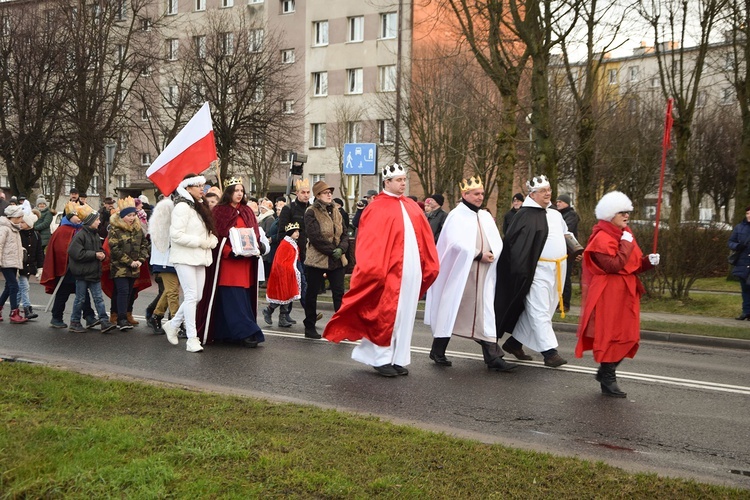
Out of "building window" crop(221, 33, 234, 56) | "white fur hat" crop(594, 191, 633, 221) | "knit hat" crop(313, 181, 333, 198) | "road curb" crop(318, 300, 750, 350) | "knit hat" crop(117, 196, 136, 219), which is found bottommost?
"road curb" crop(318, 300, 750, 350)

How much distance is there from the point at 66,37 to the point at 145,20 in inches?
155

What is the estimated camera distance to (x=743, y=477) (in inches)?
228

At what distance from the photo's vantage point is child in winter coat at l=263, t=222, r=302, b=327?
41.7ft

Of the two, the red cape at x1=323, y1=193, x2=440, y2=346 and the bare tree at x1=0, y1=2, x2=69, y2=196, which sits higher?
the bare tree at x1=0, y1=2, x2=69, y2=196

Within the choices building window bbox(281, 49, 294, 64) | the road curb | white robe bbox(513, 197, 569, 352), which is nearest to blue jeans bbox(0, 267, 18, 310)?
white robe bbox(513, 197, 569, 352)

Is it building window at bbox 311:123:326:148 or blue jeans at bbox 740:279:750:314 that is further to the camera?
building window at bbox 311:123:326:148

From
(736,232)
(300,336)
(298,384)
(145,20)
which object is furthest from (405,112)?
(298,384)

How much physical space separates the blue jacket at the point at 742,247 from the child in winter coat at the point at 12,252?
11294 mm

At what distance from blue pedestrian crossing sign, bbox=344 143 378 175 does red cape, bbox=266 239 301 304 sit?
10.1 metres

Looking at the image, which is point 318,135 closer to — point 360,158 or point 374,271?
point 360,158

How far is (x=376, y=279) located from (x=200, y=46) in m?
34.4

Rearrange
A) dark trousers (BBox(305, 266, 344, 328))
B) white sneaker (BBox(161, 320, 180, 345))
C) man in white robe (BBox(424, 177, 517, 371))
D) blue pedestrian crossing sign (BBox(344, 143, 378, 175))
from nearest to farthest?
man in white robe (BBox(424, 177, 517, 371)) < white sneaker (BBox(161, 320, 180, 345)) < dark trousers (BBox(305, 266, 344, 328)) < blue pedestrian crossing sign (BBox(344, 143, 378, 175))

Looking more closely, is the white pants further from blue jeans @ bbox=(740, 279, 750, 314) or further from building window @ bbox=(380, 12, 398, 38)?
building window @ bbox=(380, 12, 398, 38)

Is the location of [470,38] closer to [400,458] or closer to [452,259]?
[452,259]
